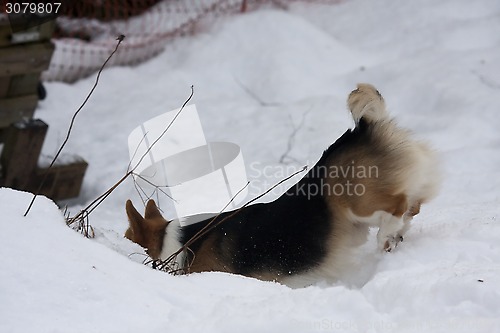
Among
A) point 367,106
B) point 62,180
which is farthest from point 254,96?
point 367,106

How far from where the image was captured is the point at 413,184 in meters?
3.07

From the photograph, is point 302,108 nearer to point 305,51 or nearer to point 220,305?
point 305,51

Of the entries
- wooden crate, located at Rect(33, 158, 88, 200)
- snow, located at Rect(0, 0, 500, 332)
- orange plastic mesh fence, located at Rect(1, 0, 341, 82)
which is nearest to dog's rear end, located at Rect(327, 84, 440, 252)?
snow, located at Rect(0, 0, 500, 332)

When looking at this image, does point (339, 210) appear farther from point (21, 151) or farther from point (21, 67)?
point (21, 67)

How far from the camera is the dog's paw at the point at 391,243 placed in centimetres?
306

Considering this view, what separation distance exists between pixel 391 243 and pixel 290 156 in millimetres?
1861

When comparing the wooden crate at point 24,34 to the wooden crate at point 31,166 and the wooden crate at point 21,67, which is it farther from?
the wooden crate at point 31,166

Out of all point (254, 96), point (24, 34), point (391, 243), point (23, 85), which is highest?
point (24, 34)

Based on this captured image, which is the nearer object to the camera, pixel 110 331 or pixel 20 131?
pixel 110 331

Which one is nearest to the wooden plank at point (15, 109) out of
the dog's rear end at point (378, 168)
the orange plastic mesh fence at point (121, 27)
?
the orange plastic mesh fence at point (121, 27)

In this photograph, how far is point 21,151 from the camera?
15.5 ft

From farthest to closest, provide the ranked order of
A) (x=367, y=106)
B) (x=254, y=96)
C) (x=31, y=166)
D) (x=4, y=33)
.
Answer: (x=254, y=96) < (x=31, y=166) < (x=4, y=33) < (x=367, y=106)

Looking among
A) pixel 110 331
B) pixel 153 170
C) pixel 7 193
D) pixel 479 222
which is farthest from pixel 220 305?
pixel 153 170

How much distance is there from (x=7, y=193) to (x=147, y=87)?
3.82m
